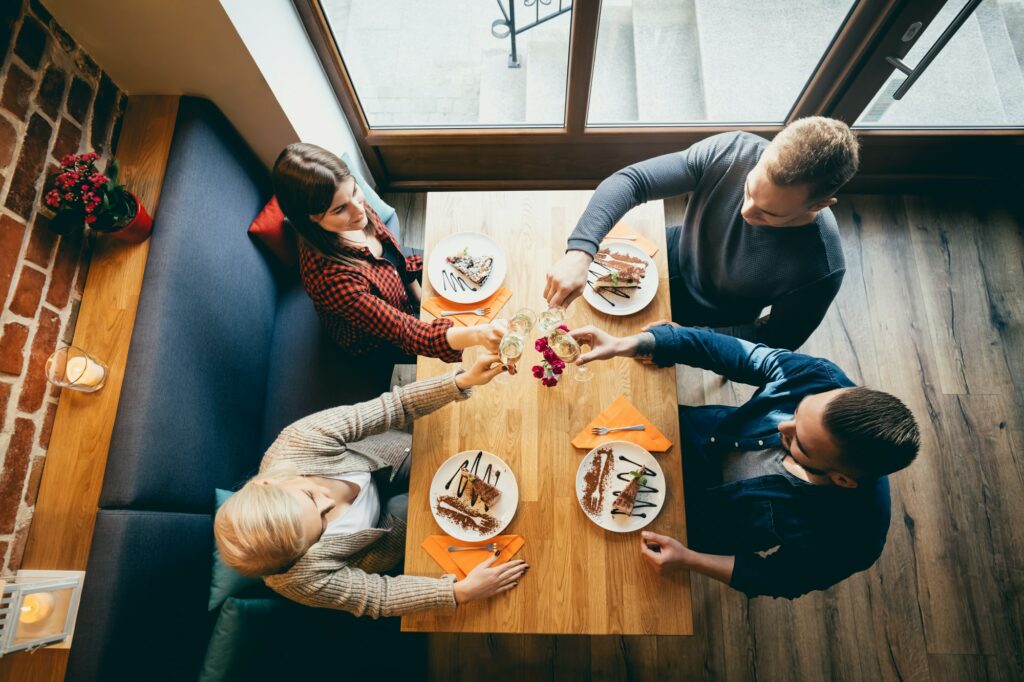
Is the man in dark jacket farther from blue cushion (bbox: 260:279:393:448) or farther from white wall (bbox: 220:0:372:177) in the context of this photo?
white wall (bbox: 220:0:372:177)

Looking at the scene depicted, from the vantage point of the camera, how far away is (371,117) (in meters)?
2.72

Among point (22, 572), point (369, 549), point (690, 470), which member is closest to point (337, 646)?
point (369, 549)

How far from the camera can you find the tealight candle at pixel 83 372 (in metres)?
1.66

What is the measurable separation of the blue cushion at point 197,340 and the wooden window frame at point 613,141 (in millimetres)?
728

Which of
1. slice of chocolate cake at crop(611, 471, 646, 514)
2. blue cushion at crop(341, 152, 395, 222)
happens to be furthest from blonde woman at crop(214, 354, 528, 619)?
blue cushion at crop(341, 152, 395, 222)

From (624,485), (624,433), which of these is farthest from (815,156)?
(624,485)

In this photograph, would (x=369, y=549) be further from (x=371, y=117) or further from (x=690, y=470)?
(x=371, y=117)

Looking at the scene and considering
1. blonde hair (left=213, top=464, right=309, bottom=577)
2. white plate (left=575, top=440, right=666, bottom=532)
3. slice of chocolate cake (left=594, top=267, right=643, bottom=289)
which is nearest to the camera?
blonde hair (left=213, top=464, right=309, bottom=577)

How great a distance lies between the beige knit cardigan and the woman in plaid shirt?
175 millimetres

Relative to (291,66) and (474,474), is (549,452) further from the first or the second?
(291,66)

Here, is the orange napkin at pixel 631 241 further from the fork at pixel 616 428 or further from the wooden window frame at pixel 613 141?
the wooden window frame at pixel 613 141

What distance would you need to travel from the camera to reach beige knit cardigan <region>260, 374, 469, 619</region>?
5.08 feet

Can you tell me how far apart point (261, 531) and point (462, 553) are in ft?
1.90

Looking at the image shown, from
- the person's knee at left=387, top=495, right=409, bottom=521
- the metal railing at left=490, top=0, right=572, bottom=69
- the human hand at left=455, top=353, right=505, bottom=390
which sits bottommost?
the person's knee at left=387, top=495, right=409, bottom=521
